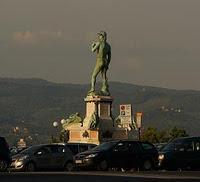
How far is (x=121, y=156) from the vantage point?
122 ft

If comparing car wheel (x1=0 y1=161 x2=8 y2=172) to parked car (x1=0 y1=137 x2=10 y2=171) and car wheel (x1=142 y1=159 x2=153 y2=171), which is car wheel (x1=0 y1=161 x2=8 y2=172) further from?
car wheel (x1=142 y1=159 x2=153 y2=171)

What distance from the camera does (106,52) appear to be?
67.2m

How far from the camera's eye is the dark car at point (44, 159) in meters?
38.0

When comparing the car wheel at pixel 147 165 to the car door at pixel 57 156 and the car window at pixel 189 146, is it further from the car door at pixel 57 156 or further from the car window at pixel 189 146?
the car door at pixel 57 156

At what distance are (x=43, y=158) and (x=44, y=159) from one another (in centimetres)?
Result: 7

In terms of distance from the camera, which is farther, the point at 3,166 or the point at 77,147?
the point at 77,147

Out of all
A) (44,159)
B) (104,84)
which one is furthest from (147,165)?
(104,84)

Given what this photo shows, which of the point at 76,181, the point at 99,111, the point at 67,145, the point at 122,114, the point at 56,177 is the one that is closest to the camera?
the point at 76,181

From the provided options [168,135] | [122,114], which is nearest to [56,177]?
[122,114]

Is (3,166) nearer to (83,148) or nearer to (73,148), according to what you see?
(73,148)

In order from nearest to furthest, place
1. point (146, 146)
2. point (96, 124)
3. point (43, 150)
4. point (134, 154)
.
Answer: point (134, 154) < point (146, 146) < point (43, 150) < point (96, 124)

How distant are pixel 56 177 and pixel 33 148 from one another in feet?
30.7

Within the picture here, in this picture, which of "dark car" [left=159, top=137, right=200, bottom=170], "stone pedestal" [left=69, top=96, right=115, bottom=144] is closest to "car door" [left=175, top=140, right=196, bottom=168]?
"dark car" [left=159, top=137, right=200, bottom=170]

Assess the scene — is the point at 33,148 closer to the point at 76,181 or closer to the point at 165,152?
the point at 165,152
